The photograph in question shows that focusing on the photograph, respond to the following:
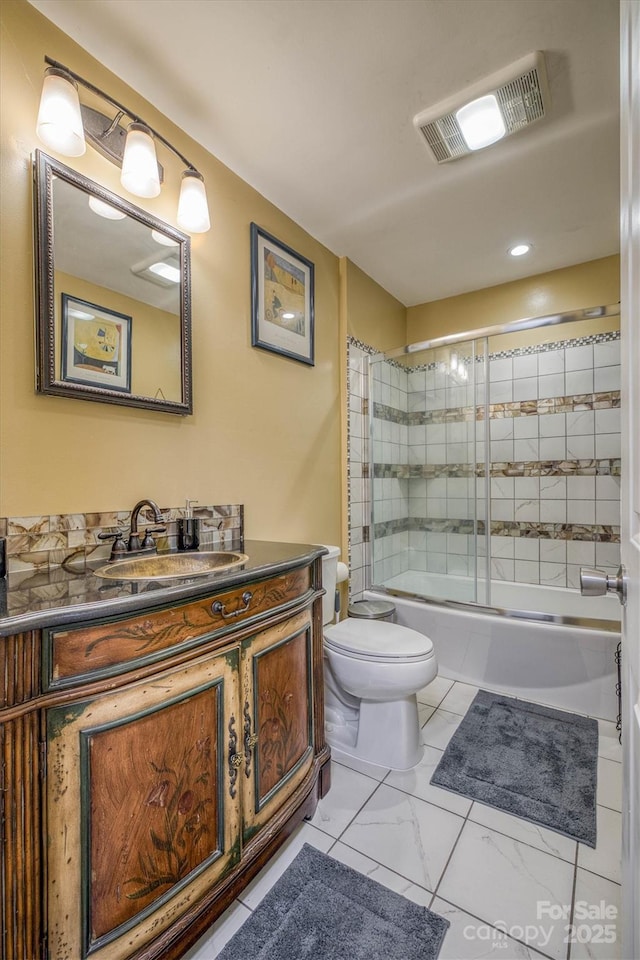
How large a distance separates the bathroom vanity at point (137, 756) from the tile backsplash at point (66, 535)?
0.11 m

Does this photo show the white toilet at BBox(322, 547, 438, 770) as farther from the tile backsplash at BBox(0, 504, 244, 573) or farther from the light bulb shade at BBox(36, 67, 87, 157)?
the light bulb shade at BBox(36, 67, 87, 157)

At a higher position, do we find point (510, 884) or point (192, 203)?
point (192, 203)

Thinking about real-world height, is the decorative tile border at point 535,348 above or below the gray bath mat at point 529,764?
above

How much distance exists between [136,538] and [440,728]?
1610 millimetres

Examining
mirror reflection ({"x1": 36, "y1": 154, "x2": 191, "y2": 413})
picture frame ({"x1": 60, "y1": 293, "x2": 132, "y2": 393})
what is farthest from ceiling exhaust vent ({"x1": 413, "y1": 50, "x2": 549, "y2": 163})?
picture frame ({"x1": 60, "y1": 293, "x2": 132, "y2": 393})

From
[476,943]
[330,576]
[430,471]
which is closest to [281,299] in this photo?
[330,576]

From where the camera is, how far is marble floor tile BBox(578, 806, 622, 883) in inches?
47.6

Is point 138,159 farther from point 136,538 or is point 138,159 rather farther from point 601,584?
point 601,584

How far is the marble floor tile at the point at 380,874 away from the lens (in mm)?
1143

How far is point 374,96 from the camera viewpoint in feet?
4.76

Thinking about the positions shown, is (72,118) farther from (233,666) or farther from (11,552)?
(233,666)

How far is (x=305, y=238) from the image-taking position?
7.24ft

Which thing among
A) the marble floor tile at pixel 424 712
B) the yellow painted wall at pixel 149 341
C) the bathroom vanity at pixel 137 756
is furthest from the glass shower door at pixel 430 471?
the bathroom vanity at pixel 137 756

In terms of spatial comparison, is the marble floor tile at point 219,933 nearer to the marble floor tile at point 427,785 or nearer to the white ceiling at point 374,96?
the marble floor tile at point 427,785
